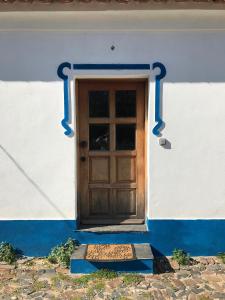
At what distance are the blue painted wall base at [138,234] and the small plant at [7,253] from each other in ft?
0.32

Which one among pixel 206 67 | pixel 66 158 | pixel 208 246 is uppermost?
pixel 206 67

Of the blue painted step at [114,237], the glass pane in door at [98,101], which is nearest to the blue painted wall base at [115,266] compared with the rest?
the blue painted step at [114,237]

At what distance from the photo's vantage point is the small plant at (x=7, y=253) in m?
5.15

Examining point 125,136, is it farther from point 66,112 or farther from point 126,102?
point 66,112

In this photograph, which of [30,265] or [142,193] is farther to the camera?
[142,193]

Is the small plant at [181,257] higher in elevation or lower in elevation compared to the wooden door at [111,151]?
lower

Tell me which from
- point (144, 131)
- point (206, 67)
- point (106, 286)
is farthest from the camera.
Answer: point (144, 131)

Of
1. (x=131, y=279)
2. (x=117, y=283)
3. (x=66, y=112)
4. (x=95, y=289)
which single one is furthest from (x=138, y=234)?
(x=66, y=112)

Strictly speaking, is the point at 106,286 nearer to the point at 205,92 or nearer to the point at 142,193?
the point at 142,193

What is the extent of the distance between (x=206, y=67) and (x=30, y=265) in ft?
12.0

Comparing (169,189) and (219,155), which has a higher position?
(219,155)

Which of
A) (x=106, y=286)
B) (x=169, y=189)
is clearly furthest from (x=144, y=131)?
(x=106, y=286)

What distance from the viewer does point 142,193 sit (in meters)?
5.57

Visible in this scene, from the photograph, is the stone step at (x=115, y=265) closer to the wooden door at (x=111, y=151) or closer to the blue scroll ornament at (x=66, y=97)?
the wooden door at (x=111, y=151)
